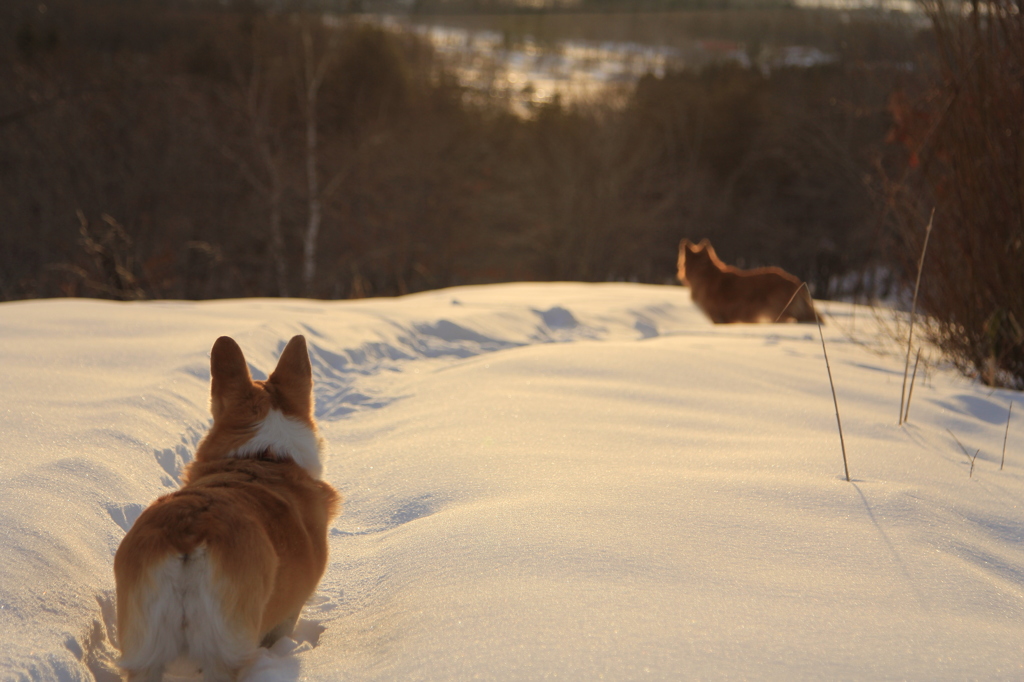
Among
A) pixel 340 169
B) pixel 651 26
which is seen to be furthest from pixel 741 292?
pixel 651 26

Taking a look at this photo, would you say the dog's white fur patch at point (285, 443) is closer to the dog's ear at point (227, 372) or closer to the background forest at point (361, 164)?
the dog's ear at point (227, 372)

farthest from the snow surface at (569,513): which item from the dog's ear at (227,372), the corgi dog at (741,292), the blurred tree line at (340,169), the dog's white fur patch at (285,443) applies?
the blurred tree line at (340,169)

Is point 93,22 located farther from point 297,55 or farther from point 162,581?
point 162,581

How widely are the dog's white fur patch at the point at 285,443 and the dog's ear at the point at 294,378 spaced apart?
0.06 m

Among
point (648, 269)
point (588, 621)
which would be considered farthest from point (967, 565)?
point (648, 269)

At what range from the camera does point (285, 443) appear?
2.21 m

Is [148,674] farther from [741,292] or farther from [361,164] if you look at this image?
[361,164]

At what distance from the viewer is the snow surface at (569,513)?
1.47m

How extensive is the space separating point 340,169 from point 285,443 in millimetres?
16266

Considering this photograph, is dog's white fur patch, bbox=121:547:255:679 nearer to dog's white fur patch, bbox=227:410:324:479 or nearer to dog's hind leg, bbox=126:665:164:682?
dog's hind leg, bbox=126:665:164:682

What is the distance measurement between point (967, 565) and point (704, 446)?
1224 millimetres

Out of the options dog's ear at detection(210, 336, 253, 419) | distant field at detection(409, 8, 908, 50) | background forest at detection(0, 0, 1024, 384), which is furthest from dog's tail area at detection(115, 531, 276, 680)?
distant field at detection(409, 8, 908, 50)

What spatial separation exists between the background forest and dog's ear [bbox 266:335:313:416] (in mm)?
6193

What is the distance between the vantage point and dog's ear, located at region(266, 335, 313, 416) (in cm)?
233
